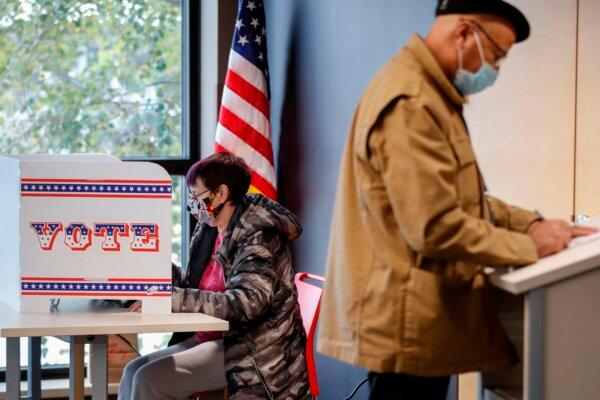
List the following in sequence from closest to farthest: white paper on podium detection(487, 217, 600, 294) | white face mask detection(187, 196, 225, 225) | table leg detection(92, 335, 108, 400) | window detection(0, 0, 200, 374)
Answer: white paper on podium detection(487, 217, 600, 294) < table leg detection(92, 335, 108, 400) < white face mask detection(187, 196, 225, 225) < window detection(0, 0, 200, 374)

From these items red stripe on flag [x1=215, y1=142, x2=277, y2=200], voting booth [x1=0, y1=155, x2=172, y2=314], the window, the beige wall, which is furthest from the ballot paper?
the window

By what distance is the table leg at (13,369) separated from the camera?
109 inches

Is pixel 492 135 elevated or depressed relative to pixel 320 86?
depressed

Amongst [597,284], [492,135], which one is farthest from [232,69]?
[597,284]

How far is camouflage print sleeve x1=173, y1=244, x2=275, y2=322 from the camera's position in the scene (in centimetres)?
290

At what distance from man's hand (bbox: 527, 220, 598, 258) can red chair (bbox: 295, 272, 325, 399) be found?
1.18 metres

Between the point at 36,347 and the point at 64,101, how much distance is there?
1960mm

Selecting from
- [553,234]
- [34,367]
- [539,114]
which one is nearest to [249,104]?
[34,367]

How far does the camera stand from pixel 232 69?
4.46 metres

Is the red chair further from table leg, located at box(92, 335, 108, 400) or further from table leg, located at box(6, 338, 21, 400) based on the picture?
table leg, located at box(6, 338, 21, 400)

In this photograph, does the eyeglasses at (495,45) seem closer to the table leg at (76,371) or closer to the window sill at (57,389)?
the table leg at (76,371)

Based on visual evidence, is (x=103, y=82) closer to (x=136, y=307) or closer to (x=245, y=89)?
(x=245, y=89)

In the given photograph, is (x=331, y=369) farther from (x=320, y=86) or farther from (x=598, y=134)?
(x=598, y=134)

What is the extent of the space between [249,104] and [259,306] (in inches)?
66.9
